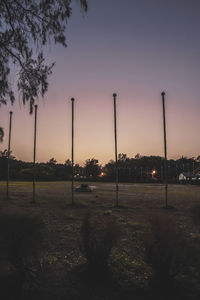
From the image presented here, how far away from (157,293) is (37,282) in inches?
81.1

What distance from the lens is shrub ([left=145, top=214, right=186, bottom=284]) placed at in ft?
12.7

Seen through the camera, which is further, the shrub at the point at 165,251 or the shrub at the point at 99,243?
the shrub at the point at 99,243

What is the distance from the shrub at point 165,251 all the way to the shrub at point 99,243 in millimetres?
740

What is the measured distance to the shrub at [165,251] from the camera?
3861mm

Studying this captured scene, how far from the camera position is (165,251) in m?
3.92

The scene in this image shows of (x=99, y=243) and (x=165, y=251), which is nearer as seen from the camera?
(x=165, y=251)

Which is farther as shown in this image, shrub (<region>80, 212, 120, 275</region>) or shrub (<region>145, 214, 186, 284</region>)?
shrub (<region>80, 212, 120, 275</region>)

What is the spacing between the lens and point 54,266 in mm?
4930

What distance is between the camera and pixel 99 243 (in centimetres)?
464

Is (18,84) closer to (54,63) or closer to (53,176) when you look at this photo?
(54,63)

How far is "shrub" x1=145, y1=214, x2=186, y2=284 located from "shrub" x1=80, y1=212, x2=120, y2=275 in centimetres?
74

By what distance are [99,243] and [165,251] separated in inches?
53.4

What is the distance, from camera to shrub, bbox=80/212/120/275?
14.8 feet

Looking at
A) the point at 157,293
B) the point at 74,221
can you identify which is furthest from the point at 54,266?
the point at 74,221
